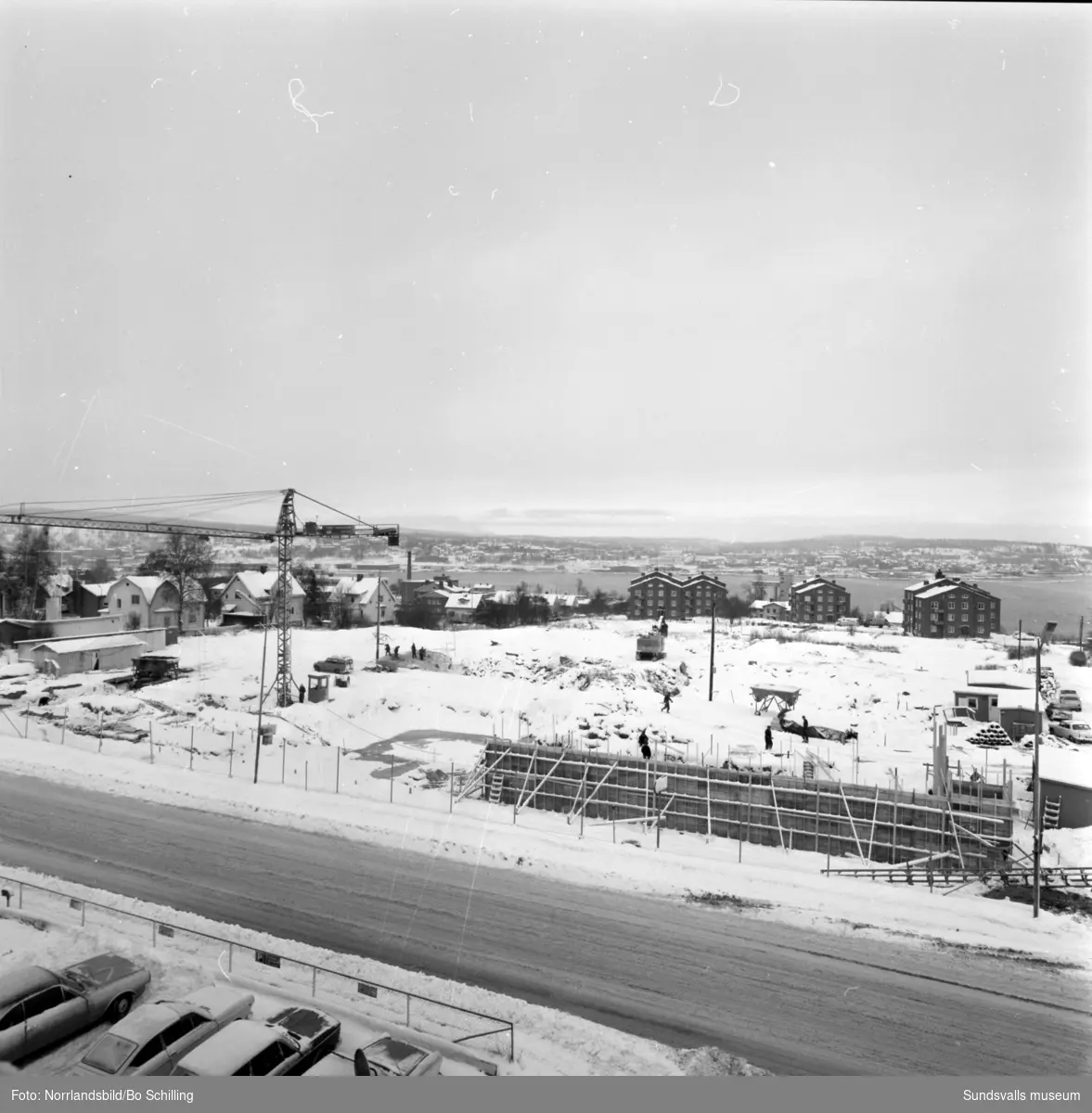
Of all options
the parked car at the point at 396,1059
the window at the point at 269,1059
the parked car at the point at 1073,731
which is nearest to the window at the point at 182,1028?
the window at the point at 269,1059

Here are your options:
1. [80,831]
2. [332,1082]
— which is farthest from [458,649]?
[332,1082]

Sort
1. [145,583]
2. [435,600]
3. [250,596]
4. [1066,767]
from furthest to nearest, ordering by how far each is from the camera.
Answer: [435,600], [250,596], [145,583], [1066,767]

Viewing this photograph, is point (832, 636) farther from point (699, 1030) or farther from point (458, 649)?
point (699, 1030)

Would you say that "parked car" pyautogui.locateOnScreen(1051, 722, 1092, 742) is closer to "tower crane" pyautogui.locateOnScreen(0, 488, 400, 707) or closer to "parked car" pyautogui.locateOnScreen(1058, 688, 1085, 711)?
"parked car" pyautogui.locateOnScreen(1058, 688, 1085, 711)

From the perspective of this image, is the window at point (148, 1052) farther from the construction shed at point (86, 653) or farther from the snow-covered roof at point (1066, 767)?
the construction shed at point (86, 653)

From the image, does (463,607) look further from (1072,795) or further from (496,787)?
(1072,795)

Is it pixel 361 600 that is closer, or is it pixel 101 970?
pixel 101 970

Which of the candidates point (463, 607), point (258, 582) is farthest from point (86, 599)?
point (463, 607)
